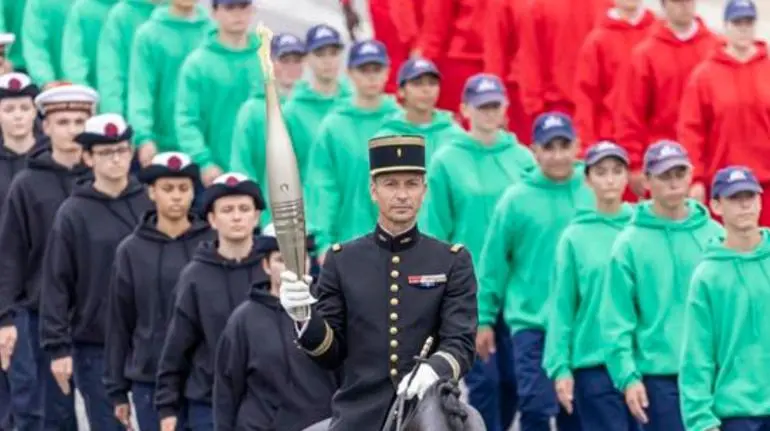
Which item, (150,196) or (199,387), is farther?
(150,196)

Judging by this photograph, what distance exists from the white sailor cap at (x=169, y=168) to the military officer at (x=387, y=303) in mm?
6354

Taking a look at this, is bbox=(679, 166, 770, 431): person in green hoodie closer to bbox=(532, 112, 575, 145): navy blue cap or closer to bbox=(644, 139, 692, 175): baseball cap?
bbox=(644, 139, 692, 175): baseball cap

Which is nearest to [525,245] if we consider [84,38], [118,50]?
[118,50]

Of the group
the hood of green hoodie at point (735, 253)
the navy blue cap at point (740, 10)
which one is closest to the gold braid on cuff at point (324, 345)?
the hood of green hoodie at point (735, 253)

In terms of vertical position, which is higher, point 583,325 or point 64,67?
point 64,67

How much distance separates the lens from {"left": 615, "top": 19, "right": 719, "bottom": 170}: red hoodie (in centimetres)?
2309

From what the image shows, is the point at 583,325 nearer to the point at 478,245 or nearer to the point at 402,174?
the point at 478,245

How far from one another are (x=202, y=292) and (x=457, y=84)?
5.95m

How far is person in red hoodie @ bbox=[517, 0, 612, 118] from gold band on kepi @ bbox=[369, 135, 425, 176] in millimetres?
8989

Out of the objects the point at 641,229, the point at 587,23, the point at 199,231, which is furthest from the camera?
the point at 587,23

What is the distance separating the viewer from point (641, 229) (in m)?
20.7

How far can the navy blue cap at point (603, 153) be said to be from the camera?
21.1 meters

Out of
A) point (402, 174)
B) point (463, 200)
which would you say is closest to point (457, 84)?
point (463, 200)

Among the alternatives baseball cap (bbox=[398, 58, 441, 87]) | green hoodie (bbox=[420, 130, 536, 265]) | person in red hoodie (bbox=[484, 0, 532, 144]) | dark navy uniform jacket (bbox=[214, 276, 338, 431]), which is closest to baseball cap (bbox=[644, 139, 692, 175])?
green hoodie (bbox=[420, 130, 536, 265])
